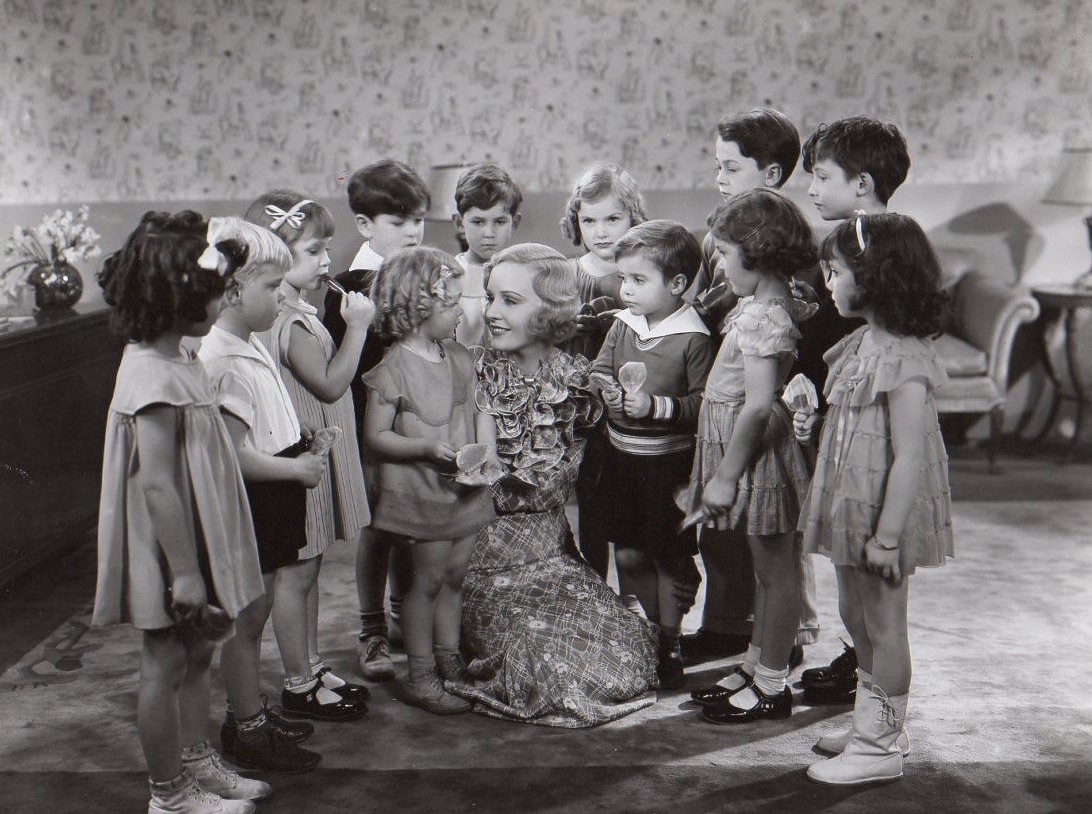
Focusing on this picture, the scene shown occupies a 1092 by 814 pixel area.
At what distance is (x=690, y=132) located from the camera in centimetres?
553

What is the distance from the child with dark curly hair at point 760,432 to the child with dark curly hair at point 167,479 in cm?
104

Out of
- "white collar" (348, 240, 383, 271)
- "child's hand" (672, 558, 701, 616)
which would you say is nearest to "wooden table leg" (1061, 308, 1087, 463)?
"child's hand" (672, 558, 701, 616)

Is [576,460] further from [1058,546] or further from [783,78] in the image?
[783,78]

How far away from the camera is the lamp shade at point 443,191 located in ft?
15.6

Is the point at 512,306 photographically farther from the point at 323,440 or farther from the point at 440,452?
the point at 323,440

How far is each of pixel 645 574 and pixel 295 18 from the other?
149 inches

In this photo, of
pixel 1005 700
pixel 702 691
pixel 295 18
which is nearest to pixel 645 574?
pixel 702 691

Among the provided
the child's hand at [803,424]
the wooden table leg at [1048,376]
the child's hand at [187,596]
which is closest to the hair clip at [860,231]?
the child's hand at [803,424]

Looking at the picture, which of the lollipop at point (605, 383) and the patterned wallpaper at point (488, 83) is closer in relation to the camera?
the lollipop at point (605, 383)

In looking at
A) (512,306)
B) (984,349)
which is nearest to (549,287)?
(512,306)

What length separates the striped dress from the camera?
234 centimetres

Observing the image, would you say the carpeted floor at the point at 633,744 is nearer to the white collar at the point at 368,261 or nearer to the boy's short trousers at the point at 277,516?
the boy's short trousers at the point at 277,516

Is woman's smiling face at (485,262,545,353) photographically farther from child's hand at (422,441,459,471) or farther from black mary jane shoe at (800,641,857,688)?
black mary jane shoe at (800,641,857,688)

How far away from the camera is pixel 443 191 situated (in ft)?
15.7
